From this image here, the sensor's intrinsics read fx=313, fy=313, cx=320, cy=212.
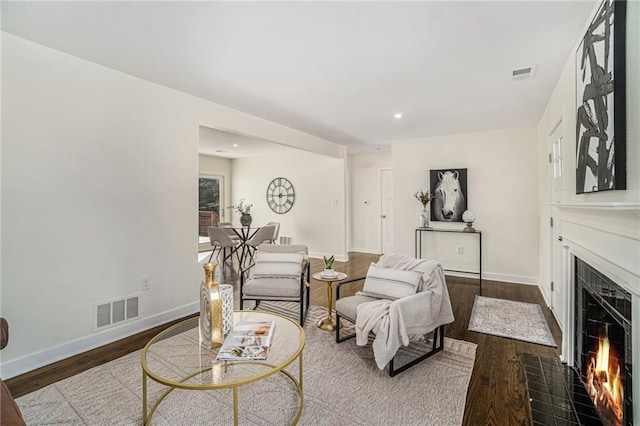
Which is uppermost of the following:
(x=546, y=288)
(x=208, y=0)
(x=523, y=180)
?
(x=208, y=0)

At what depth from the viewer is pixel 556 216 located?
10.4 ft

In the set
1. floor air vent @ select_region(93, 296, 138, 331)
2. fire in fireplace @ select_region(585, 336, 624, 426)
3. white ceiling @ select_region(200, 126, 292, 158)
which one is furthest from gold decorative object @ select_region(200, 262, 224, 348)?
white ceiling @ select_region(200, 126, 292, 158)

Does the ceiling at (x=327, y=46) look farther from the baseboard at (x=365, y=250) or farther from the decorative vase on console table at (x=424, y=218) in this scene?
the baseboard at (x=365, y=250)

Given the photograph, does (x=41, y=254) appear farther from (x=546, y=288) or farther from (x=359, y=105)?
(x=546, y=288)

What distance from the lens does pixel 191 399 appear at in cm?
200

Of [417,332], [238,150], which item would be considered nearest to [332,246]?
[238,150]

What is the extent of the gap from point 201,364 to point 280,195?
6242 millimetres

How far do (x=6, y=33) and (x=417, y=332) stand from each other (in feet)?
12.0

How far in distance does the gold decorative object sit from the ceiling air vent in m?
3.00

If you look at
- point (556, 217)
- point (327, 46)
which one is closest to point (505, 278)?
point (556, 217)

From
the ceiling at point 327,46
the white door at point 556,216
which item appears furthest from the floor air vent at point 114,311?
the white door at point 556,216

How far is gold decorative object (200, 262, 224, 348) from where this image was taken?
187 cm

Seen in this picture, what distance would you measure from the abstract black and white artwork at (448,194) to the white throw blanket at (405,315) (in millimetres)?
2864

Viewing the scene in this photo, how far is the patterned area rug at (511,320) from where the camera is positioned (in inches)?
116
